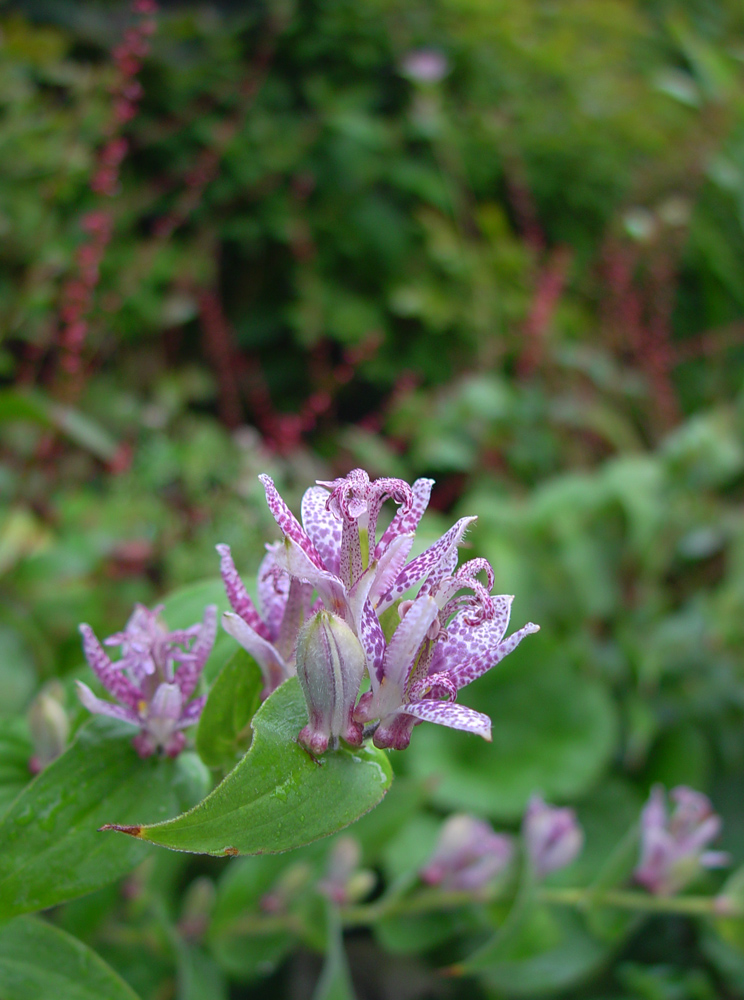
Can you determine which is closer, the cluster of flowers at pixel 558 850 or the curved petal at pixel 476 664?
the curved petal at pixel 476 664

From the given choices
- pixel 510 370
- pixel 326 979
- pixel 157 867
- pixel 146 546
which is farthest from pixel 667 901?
pixel 510 370

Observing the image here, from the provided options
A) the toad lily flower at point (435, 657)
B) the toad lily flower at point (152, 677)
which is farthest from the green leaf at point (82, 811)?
the toad lily flower at point (435, 657)

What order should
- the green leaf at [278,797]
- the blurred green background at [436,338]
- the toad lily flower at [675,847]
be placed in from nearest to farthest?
the green leaf at [278,797]
the toad lily flower at [675,847]
the blurred green background at [436,338]

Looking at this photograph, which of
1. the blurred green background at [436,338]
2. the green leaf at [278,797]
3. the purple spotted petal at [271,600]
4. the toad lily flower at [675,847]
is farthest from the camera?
the blurred green background at [436,338]

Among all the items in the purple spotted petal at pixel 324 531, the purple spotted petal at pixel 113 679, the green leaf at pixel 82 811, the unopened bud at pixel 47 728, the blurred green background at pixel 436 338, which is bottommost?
the blurred green background at pixel 436 338

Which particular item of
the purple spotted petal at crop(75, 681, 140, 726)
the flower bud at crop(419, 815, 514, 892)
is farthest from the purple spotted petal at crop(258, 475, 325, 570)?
the flower bud at crop(419, 815, 514, 892)

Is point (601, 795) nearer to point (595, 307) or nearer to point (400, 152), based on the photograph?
point (595, 307)

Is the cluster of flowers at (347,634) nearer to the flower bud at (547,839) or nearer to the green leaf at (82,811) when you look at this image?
the green leaf at (82,811)
